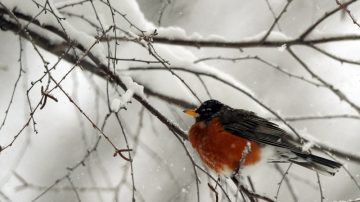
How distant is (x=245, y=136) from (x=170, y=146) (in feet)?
8.71

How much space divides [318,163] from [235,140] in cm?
55

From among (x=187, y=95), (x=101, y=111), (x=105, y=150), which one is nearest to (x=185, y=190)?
(x=187, y=95)

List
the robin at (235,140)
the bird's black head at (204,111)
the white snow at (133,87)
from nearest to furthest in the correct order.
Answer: the white snow at (133,87), the robin at (235,140), the bird's black head at (204,111)

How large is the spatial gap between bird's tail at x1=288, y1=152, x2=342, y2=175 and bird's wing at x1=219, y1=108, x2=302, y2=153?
10cm

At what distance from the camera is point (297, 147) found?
11.7 ft

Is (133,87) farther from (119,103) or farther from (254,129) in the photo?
(254,129)

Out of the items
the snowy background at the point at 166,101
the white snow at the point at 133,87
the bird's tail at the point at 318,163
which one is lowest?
the bird's tail at the point at 318,163

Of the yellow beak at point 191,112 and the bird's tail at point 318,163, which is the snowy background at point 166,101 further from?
the bird's tail at point 318,163

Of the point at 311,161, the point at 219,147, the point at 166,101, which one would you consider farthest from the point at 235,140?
the point at 166,101

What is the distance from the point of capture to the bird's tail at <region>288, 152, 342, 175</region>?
3432mm

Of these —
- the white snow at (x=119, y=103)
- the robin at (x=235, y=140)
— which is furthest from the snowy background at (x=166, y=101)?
the white snow at (x=119, y=103)

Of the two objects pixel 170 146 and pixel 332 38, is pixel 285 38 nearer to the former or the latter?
pixel 332 38

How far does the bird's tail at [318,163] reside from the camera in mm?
3432

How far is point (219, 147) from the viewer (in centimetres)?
359
